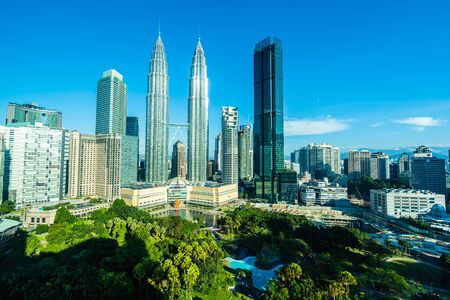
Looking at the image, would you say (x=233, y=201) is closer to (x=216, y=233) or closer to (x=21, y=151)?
(x=216, y=233)

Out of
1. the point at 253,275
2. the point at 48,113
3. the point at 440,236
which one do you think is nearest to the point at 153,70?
the point at 48,113

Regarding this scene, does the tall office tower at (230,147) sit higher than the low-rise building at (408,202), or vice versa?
the tall office tower at (230,147)

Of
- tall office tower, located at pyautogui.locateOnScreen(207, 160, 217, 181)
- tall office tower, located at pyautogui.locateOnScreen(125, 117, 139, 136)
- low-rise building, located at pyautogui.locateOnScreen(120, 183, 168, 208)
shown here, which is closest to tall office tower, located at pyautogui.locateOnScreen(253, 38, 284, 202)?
low-rise building, located at pyautogui.locateOnScreen(120, 183, 168, 208)

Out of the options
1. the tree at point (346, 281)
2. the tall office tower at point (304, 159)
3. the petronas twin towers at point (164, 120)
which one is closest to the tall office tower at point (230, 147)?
the petronas twin towers at point (164, 120)

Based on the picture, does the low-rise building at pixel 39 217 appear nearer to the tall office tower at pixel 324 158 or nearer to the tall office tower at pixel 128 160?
the tall office tower at pixel 128 160

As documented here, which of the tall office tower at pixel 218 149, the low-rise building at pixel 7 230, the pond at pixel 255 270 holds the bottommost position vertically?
the pond at pixel 255 270

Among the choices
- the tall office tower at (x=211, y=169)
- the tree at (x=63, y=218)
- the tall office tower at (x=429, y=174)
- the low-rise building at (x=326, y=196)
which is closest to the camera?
the tree at (x=63, y=218)
